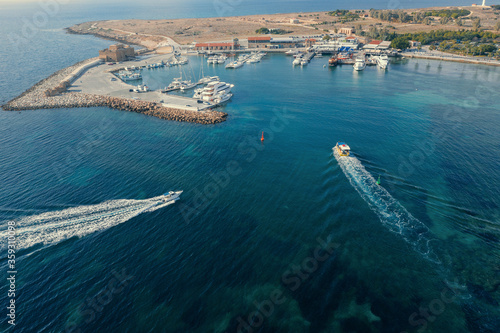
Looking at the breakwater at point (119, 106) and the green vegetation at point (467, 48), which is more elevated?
the green vegetation at point (467, 48)

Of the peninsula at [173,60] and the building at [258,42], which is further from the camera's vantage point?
the building at [258,42]

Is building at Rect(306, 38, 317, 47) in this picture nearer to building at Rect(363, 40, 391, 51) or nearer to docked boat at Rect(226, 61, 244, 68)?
building at Rect(363, 40, 391, 51)

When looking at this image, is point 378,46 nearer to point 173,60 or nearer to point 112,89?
point 173,60

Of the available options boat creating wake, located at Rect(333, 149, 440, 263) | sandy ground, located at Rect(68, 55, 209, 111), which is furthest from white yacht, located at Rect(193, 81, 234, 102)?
boat creating wake, located at Rect(333, 149, 440, 263)

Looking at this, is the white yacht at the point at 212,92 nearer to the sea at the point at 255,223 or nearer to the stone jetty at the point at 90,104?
the stone jetty at the point at 90,104

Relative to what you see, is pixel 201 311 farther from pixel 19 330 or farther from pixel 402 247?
pixel 402 247

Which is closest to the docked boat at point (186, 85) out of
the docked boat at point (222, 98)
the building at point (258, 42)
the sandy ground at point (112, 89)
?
the sandy ground at point (112, 89)

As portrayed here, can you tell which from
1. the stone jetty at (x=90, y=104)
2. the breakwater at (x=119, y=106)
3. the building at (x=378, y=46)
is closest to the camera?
the breakwater at (x=119, y=106)
